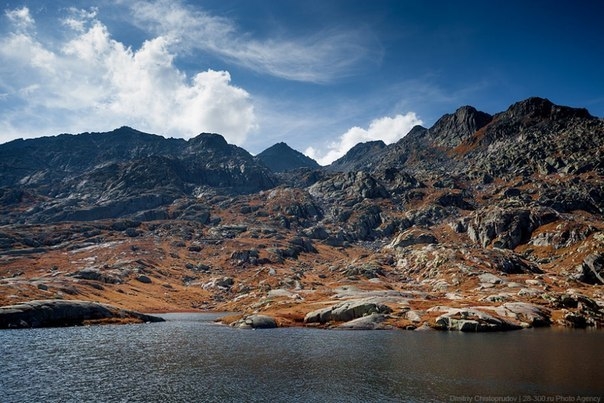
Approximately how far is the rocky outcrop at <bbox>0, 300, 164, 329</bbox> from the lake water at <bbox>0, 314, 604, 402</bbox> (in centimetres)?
1650

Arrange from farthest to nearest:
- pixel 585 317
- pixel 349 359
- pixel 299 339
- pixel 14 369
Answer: pixel 585 317 < pixel 299 339 < pixel 349 359 < pixel 14 369

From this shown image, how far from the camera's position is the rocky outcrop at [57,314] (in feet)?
377

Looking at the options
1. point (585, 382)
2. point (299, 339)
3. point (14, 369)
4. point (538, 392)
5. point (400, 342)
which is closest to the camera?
point (538, 392)

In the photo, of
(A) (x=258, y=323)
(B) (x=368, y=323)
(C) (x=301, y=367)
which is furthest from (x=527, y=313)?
(C) (x=301, y=367)

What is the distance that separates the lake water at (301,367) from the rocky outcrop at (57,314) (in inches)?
649

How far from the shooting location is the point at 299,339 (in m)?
98.9

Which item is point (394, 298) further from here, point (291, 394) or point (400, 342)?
point (291, 394)

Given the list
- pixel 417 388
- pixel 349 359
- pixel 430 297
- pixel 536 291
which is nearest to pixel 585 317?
pixel 536 291

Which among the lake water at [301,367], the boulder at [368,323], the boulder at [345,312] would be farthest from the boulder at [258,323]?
the lake water at [301,367]

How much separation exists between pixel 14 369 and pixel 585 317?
14272cm

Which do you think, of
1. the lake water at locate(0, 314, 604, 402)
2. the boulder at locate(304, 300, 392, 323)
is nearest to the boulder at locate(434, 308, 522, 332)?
the lake water at locate(0, 314, 604, 402)

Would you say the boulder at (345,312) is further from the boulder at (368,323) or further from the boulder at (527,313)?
the boulder at (527,313)

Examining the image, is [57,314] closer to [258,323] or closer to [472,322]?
[258,323]

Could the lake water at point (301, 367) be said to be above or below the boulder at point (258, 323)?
above
